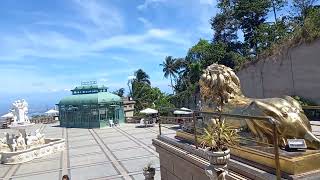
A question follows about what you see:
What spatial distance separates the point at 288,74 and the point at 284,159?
16.4 m

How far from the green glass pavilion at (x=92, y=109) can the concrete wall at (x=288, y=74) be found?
17412mm

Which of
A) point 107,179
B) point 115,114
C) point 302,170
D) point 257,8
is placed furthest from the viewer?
point 115,114

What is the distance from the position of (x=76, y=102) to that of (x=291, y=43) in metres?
25.7

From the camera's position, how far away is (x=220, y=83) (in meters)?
7.62

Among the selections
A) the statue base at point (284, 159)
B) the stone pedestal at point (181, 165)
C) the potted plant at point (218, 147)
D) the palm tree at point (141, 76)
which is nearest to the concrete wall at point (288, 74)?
the stone pedestal at point (181, 165)

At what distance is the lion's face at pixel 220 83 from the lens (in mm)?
7594

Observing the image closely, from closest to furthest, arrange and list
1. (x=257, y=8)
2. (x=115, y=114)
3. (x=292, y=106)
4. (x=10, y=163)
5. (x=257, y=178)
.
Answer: (x=257, y=178), (x=292, y=106), (x=10, y=163), (x=257, y=8), (x=115, y=114)

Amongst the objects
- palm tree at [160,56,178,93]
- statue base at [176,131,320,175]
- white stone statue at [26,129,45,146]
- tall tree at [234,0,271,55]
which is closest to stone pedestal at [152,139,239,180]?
statue base at [176,131,320,175]

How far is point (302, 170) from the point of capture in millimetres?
4363

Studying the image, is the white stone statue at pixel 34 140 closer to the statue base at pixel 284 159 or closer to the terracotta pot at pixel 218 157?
the statue base at pixel 284 159

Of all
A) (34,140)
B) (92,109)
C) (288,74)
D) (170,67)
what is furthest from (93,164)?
(170,67)

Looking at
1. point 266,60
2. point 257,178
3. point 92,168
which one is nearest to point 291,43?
point 266,60

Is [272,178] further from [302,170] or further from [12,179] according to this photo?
[12,179]

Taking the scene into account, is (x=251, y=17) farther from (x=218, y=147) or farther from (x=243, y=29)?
(x=218, y=147)
